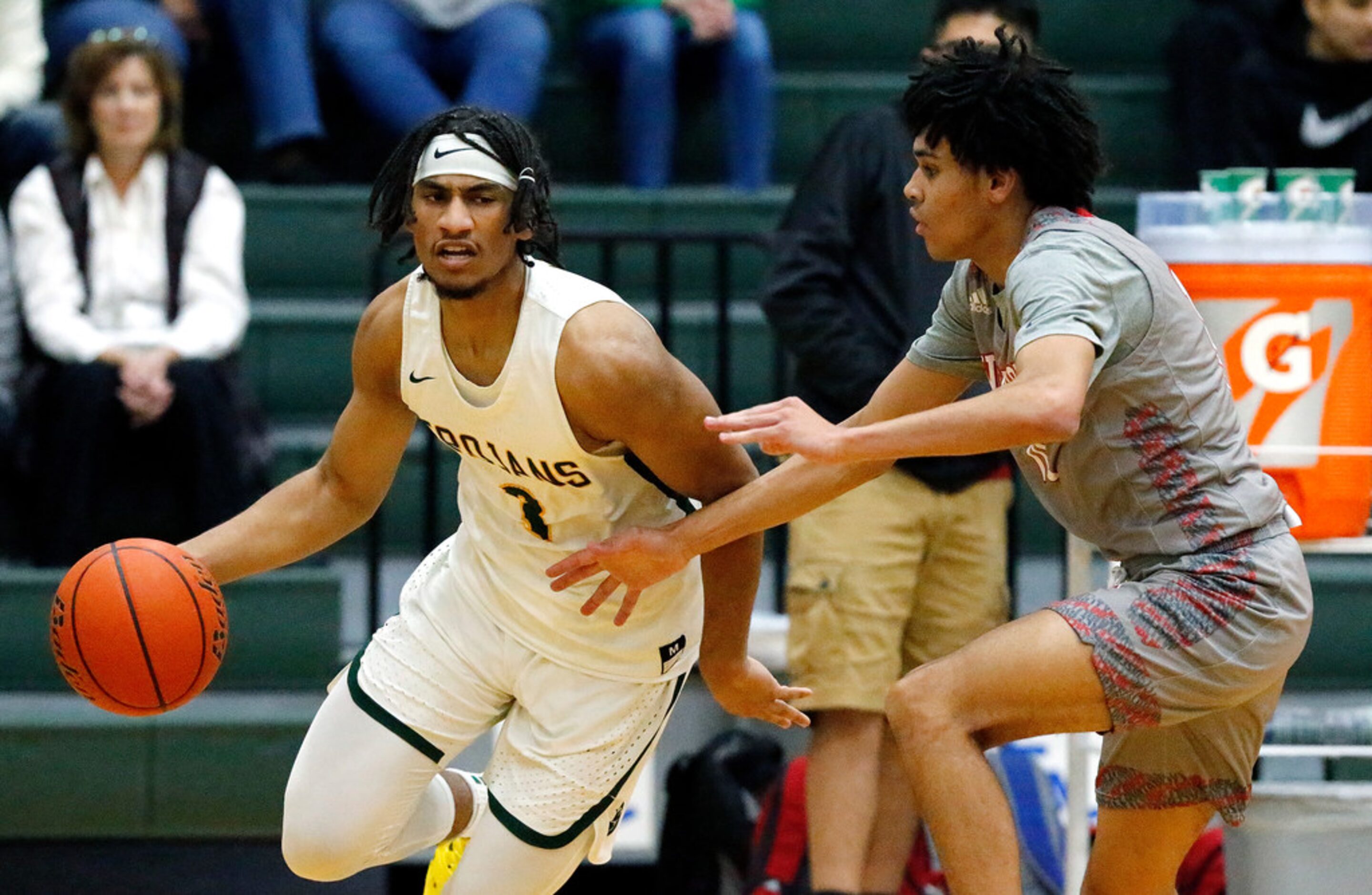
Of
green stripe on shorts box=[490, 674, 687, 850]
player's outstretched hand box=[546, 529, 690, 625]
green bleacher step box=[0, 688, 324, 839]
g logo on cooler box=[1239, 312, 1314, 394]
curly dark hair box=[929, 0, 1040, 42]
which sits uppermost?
curly dark hair box=[929, 0, 1040, 42]

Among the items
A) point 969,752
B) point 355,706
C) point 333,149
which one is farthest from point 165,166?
point 969,752

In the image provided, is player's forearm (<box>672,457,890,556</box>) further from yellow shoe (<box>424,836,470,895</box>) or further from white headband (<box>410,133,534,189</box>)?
yellow shoe (<box>424,836,470,895</box>)

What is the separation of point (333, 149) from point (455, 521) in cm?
163

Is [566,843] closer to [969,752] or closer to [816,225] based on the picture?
[969,752]

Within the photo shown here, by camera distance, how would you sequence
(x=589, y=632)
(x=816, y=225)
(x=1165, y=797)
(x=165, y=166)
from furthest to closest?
(x=165, y=166) → (x=816, y=225) → (x=589, y=632) → (x=1165, y=797)

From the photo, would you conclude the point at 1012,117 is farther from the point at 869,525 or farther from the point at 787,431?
the point at 869,525

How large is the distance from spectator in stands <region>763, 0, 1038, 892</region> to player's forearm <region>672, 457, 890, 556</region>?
113 centimetres

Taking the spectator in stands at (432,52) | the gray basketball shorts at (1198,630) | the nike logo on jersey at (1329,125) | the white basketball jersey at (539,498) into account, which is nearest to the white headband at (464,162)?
the white basketball jersey at (539,498)

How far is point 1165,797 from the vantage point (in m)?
3.43

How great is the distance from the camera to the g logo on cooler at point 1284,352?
3980mm

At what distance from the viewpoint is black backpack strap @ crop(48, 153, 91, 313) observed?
557 centimetres

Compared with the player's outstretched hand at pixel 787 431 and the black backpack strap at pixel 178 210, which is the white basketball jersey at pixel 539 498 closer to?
the player's outstretched hand at pixel 787 431

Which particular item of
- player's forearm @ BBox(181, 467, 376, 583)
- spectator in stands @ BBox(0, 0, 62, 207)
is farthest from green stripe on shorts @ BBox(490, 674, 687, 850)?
spectator in stands @ BBox(0, 0, 62, 207)

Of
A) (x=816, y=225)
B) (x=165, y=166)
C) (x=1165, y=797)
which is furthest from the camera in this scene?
(x=165, y=166)
